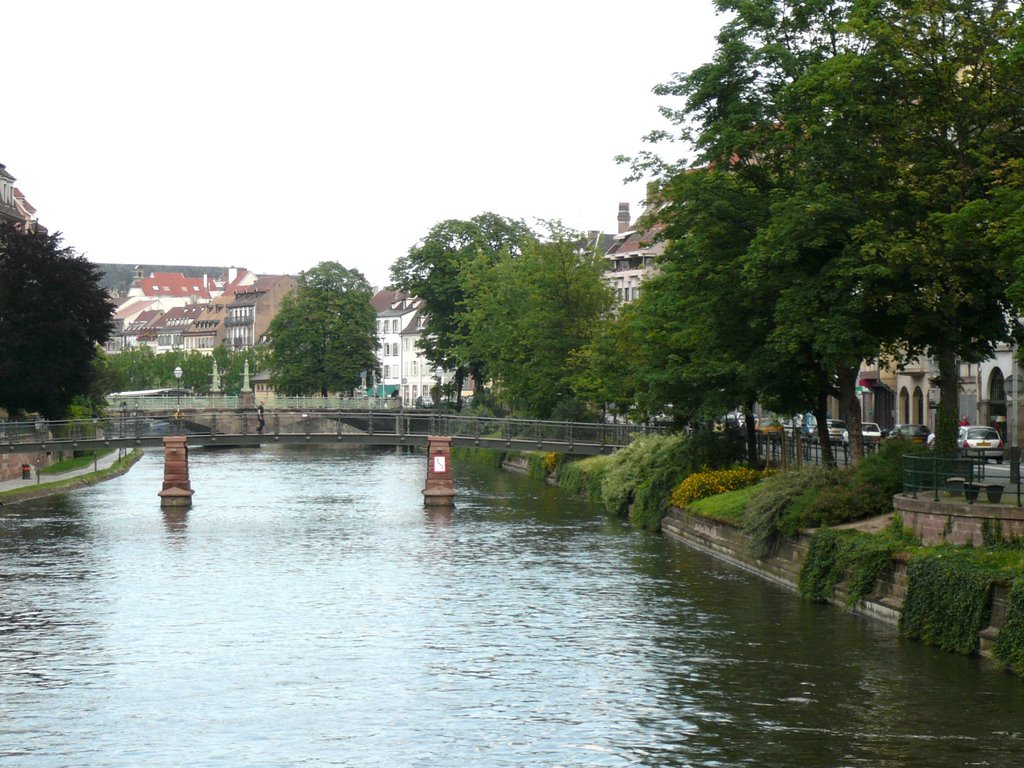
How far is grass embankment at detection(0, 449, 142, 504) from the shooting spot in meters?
69.8

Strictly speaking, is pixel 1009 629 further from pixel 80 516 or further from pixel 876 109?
pixel 80 516

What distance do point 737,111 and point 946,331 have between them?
375 inches

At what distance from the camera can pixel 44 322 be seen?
80.9 meters

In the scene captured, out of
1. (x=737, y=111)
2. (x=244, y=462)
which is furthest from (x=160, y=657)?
(x=244, y=462)

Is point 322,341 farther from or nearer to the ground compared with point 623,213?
nearer to the ground

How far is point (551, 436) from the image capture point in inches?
2825

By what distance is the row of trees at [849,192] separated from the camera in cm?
3741

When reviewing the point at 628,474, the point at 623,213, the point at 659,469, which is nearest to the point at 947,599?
the point at 659,469

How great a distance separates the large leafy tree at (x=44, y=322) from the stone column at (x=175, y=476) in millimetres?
13310

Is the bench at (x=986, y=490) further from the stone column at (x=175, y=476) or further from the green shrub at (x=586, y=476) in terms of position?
the stone column at (x=175, y=476)

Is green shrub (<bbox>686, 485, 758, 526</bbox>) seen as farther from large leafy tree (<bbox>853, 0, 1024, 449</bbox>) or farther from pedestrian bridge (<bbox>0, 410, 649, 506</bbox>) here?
pedestrian bridge (<bbox>0, 410, 649, 506</bbox>)

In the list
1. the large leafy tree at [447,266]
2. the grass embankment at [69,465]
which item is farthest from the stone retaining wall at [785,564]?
the large leafy tree at [447,266]

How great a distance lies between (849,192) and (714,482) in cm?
1435

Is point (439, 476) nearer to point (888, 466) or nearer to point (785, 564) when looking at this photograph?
point (785, 564)
